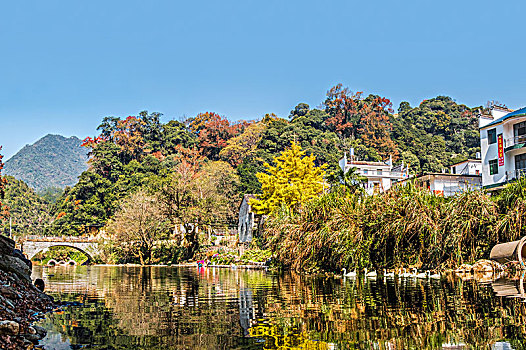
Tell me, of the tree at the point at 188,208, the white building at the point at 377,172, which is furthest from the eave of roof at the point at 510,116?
the tree at the point at 188,208

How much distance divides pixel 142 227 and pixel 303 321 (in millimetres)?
41804

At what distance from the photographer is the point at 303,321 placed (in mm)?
8383

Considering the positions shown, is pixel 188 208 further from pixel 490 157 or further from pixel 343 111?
pixel 343 111

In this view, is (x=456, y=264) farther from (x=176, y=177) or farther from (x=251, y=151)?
(x=251, y=151)

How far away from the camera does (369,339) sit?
663 centimetres

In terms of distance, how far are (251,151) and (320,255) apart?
64.4m

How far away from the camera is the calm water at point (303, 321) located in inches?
258

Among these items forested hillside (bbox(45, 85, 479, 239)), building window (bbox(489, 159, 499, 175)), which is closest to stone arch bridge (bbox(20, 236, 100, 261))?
forested hillside (bbox(45, 85, 479, 239))

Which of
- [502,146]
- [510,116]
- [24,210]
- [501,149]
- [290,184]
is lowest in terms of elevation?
[24,210]

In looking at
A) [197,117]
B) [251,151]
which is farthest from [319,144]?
[197,117]

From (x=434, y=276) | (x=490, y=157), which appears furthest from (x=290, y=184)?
(x=434, y=276)

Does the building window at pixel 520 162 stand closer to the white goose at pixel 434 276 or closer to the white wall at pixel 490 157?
the white wall at pixel 490 157

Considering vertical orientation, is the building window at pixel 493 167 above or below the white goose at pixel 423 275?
above

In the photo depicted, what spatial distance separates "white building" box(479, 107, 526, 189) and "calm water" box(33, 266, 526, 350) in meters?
30.1
